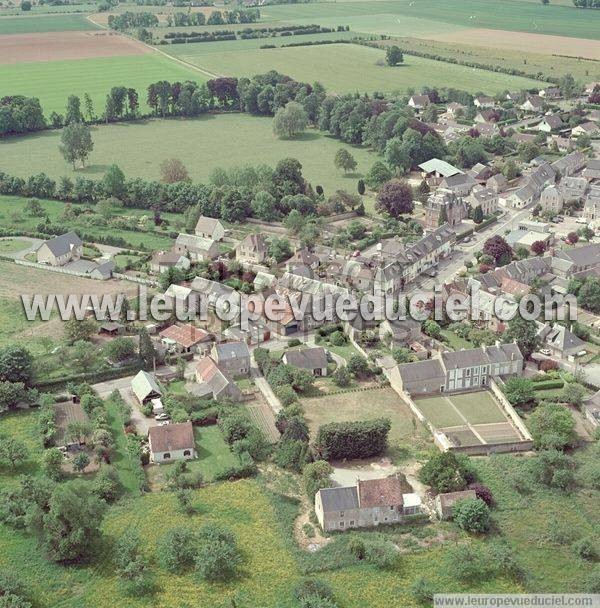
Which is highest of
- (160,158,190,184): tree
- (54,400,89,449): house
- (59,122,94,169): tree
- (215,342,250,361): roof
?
(59,122,94,169): tree

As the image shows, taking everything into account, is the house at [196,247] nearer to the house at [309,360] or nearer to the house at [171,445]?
the house at [309,360]

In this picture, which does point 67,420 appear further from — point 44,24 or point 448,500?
point 44,24

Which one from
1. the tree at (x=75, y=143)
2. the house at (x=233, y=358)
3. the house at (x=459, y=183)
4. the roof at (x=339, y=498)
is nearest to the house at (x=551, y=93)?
the house at (x=459, y=183)

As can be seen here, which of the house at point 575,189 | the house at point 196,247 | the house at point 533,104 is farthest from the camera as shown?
the house at point 533,104

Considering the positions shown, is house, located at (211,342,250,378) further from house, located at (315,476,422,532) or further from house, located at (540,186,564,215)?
house, located at (540,186,564,215)

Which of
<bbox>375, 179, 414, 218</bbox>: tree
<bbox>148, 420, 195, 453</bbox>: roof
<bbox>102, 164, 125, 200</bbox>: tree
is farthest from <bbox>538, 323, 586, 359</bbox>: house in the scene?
<bbox>102, 164, 125, 200</bbox>: tree
